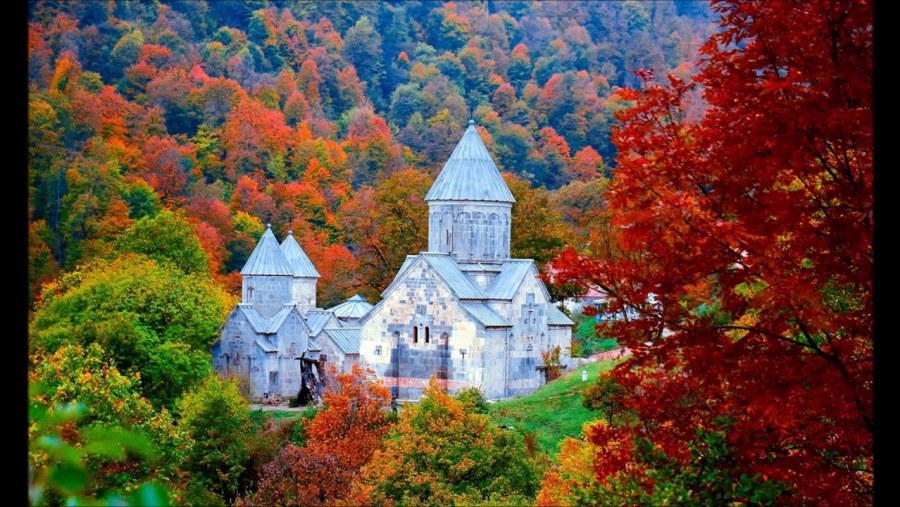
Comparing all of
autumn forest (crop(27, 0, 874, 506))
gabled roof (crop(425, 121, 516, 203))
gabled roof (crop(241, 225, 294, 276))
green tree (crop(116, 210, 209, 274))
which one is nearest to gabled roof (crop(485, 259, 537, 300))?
autumn forest (crop(27, 0, 874, 506))

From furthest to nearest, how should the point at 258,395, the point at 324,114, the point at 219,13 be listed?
the point at 219,13, the point at 324,114, the point at 258,395

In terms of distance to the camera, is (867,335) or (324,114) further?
(324,114)

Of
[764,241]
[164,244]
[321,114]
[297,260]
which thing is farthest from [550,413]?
[321,114]

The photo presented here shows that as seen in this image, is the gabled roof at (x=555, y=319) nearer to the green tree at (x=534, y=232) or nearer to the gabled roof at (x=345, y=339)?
the gabled roof at (x=345, y=339)

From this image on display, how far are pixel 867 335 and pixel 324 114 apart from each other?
296ft

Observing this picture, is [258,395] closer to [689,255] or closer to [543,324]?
[543,324]

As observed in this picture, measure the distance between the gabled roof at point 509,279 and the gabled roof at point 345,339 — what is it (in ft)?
15.7

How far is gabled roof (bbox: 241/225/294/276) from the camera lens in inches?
1578

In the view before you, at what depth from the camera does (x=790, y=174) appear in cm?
1019

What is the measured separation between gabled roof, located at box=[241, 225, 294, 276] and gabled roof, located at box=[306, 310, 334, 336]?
1.47 metres

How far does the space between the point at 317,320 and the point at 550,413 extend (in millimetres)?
11823

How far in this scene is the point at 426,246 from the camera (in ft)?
150
